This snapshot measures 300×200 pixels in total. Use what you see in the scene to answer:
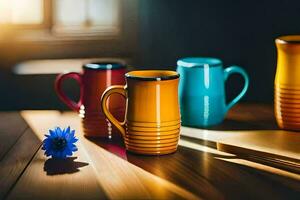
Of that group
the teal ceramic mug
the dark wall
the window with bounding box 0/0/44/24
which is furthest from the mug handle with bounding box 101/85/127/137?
the window with bounding box 0/0/44/24

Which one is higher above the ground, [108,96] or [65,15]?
[65,15]

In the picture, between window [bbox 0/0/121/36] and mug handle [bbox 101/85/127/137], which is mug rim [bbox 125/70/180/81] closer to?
mug handle [bbox 101/85/127/137]

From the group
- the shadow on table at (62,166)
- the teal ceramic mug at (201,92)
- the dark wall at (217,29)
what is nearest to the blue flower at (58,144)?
the shadow on table at (62,166)

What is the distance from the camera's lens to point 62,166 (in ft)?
4.16

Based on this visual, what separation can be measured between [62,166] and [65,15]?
0.74m

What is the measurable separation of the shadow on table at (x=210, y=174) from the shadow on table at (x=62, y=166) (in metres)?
0.09

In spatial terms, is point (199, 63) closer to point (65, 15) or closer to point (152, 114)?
point (152, 114)

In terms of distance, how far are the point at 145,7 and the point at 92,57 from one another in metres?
0.19

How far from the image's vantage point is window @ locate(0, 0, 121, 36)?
1859mm

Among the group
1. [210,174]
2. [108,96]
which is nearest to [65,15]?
[108,96]

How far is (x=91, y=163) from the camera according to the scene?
1283 mm

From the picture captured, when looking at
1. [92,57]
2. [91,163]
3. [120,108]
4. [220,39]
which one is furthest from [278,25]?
[91,163]

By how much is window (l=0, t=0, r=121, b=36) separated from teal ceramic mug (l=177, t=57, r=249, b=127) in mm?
380

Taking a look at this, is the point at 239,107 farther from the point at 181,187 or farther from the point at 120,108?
the point at 181,187
